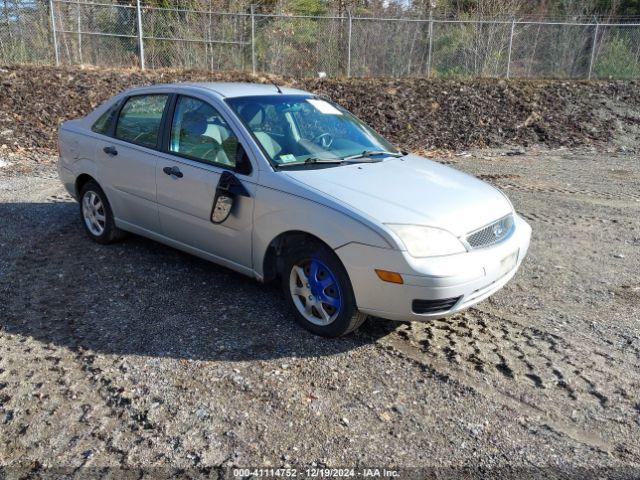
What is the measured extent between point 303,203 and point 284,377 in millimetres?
1139

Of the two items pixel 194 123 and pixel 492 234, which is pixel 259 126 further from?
pixel 492 234

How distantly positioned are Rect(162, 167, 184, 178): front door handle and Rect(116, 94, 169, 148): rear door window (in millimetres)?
347

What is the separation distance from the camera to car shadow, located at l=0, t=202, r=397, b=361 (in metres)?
3.94

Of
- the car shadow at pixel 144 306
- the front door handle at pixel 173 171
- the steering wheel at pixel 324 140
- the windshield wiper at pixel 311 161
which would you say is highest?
the steering wheel at pixel 324 140

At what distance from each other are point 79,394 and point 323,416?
1.42 meters

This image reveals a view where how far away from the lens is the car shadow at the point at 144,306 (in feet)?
12.9

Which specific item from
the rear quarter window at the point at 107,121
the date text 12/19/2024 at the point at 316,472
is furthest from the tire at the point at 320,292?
the rear quarter window at the point at 107,121

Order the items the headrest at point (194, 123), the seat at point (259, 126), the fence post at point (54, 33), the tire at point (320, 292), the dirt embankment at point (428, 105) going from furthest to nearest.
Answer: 1. the fence post at point (54, 33)
2. the dirt embankment at point (428, 105)
3. the headrest at point (194, 123)
4. the seat at point (259, 126)
5. the tire at point (320, 292)

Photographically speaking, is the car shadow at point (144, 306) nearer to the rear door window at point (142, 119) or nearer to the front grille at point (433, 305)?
the front grille at point (433, 305)

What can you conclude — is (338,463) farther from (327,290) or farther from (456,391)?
(327,290)

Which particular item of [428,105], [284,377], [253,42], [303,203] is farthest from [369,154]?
[253,42]

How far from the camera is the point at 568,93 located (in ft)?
52.0

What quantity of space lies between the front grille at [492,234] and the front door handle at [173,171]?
2334 millimetres

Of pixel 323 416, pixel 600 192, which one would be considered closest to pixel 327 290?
pixel 323 416
